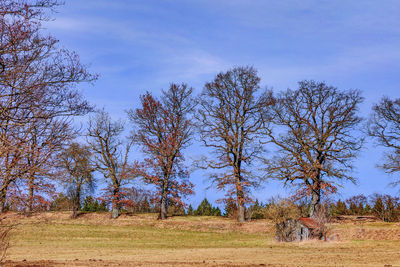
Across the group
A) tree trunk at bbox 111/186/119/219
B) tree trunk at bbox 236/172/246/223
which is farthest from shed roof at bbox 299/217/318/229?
tree trunk at bbox 111/186/119/219

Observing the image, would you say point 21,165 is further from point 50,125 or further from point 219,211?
point 219,211

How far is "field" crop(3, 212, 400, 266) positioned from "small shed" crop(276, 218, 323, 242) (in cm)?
86

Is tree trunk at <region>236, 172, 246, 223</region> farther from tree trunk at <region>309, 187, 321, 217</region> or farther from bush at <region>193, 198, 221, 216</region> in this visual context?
bush at <region>193, 198, 221, 216</region>

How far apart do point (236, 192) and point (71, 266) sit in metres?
26.2

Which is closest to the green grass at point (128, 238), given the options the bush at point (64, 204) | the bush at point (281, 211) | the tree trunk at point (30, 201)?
the bush at point (281, 211)

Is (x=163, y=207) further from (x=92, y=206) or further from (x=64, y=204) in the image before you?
(x=92, y=206)

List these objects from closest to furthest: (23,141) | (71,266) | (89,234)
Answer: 1. (23,141)
2. (71,266)
3. (89,234)

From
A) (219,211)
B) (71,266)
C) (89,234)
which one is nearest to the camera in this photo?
(71,266)

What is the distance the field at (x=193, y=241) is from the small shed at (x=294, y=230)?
0.86 meters

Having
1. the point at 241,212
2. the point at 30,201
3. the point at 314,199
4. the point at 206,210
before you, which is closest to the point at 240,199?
the point at 241,212

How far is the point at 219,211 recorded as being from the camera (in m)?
55.6

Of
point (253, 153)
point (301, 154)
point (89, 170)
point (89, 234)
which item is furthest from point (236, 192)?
point (89, 170)

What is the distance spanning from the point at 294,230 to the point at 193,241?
7486 millimetres

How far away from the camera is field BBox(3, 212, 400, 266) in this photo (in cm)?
2108
